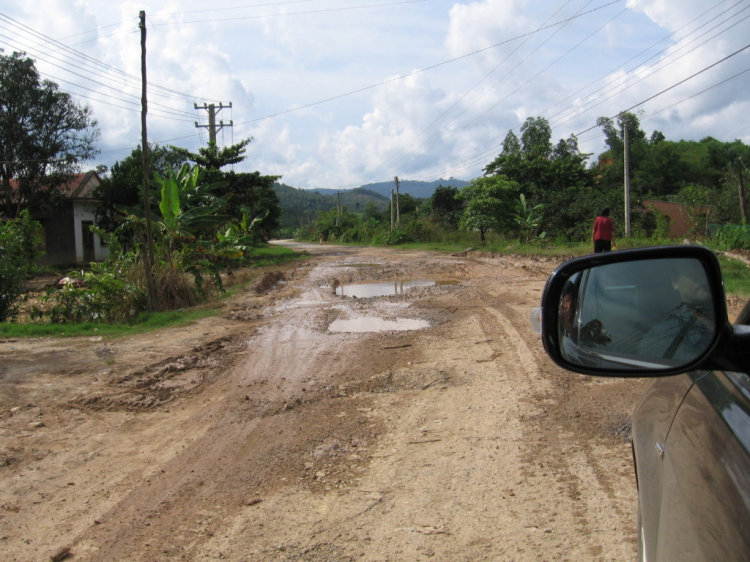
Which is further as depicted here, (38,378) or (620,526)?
(38,378)

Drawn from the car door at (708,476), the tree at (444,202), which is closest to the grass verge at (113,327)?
the car door at (708,476)

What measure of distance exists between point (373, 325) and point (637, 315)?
791cm

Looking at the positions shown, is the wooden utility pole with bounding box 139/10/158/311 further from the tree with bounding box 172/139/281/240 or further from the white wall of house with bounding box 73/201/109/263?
the white wall of house with bounding box 73/201/109/263

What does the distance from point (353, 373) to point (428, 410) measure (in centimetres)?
157

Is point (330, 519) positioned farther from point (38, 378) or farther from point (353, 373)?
point (38, 378)

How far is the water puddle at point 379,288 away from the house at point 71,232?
18826 millimetres

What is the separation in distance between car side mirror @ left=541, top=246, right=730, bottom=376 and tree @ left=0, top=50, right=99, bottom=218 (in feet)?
98.3

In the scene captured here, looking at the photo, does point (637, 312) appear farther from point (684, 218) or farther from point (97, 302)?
point (684, 218)

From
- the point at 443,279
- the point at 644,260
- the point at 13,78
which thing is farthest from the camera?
the point at 13,78

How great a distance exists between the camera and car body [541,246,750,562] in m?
1.39

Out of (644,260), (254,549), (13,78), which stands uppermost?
(13,78)

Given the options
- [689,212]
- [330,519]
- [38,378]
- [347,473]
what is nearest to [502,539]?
[330,519]

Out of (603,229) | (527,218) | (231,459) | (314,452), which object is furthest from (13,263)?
(527,218)

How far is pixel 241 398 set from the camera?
18.7 ft
